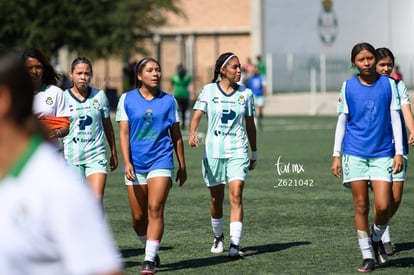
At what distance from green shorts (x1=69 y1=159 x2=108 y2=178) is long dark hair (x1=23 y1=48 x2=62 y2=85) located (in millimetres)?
806

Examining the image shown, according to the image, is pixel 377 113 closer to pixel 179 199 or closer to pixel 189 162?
pixel 179 199

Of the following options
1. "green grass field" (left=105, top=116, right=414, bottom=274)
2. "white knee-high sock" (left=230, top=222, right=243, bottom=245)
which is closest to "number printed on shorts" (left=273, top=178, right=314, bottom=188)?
"green grass field" (left=105, top=116, right=414, bottom=274)

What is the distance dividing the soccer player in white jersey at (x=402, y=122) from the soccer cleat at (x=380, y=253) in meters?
0.29

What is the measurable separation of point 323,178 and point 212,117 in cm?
794

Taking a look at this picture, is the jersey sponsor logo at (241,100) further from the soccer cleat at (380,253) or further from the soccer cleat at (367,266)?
the soccer cleat at (367,266)

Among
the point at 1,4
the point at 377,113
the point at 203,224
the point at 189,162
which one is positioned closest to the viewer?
the point at 377,113

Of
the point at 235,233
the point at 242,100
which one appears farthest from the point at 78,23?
the point at 235,233

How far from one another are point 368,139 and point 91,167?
2476mm

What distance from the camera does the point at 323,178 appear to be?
61.2ft

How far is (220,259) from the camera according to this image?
1053 cm

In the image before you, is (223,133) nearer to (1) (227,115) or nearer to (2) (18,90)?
(1) (227,115)

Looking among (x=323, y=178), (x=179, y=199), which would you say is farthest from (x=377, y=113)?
(x=323, y=178)

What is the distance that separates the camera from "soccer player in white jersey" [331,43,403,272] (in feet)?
31.4

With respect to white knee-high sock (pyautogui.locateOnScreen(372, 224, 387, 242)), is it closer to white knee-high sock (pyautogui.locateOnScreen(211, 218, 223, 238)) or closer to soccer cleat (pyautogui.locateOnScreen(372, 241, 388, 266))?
soccer cleat (pyautogui.locateOnScreen(372, 241, 388, 266))
